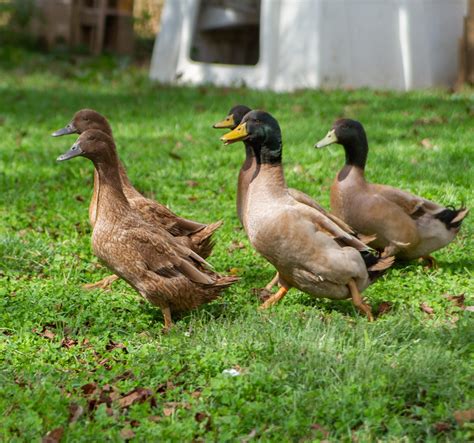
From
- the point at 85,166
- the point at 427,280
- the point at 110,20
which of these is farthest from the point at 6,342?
the point at 110,20

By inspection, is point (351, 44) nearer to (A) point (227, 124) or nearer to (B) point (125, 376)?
(A) point (227, 124)

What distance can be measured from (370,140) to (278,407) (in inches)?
253

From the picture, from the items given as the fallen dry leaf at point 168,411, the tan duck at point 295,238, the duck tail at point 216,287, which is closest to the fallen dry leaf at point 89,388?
the fallen dry leaf at point 168,411

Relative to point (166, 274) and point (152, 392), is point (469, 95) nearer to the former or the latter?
point (166, 274)

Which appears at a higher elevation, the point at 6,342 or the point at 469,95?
the point at 469,95

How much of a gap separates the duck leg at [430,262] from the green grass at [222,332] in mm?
87

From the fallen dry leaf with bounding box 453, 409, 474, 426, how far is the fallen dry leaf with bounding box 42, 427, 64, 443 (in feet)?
6.21

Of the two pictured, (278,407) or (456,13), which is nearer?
(278,407)

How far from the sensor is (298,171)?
9367 mm

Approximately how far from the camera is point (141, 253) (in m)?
5.76

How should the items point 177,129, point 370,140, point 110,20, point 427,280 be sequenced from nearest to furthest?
point 427,280, point 370,140, point 177,129, point 110,20

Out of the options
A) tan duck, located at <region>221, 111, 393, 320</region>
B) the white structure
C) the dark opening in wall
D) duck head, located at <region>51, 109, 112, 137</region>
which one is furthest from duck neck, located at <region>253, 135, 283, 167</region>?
the dark opening in wall

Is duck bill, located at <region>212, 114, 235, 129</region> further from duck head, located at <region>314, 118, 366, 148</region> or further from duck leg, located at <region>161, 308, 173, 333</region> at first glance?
duck leg, located at <region>161, 308, 173, 333</region>

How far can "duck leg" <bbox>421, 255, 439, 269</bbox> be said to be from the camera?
23.0ft
